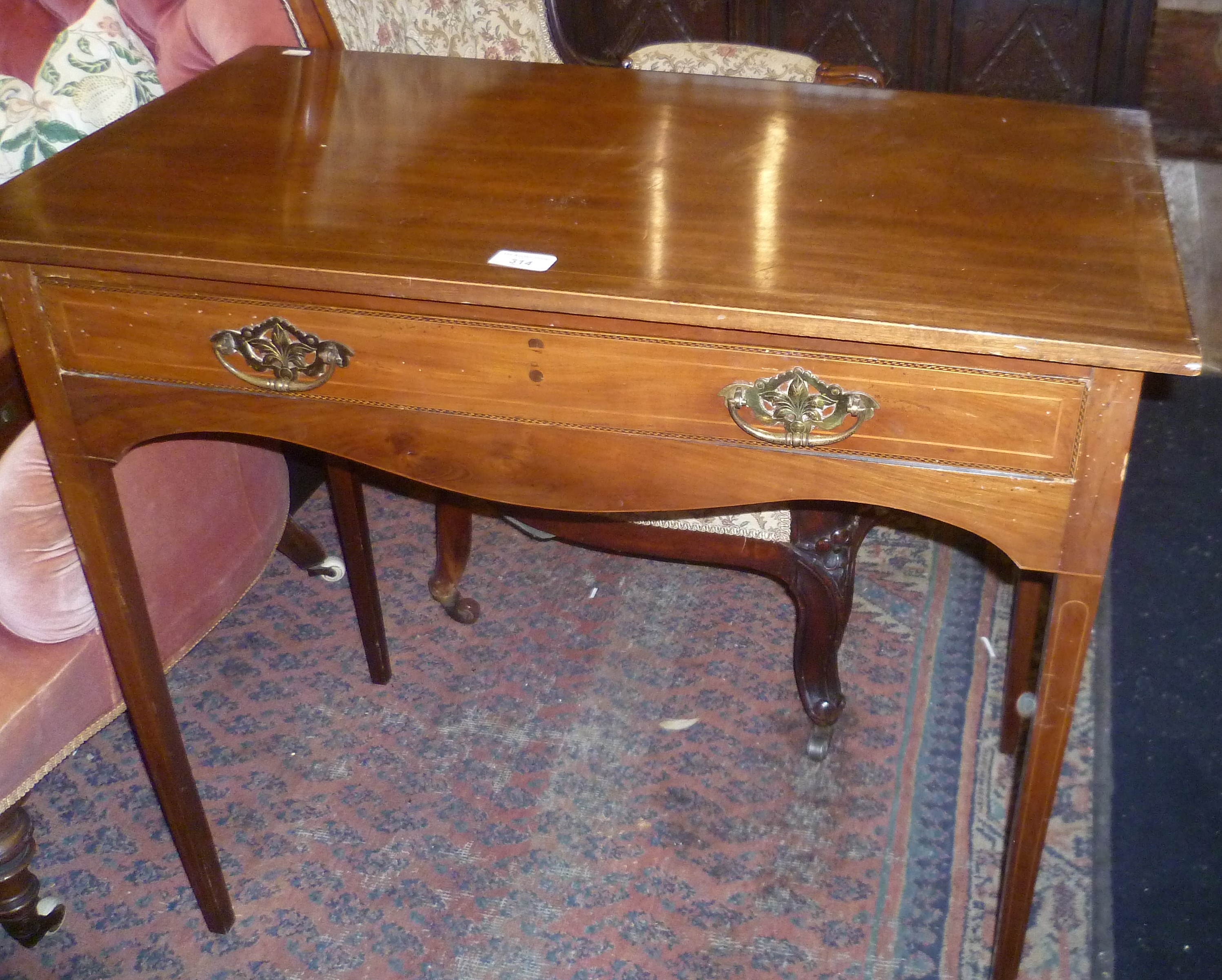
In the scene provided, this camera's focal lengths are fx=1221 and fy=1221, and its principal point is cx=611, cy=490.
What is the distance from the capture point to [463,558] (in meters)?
1.86

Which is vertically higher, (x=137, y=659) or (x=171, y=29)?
(x=171, y=29)

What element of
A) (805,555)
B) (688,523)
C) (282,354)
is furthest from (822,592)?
(282,354)

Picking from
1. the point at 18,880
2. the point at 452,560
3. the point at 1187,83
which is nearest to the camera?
the point at 18,880

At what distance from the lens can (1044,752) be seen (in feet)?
3.43

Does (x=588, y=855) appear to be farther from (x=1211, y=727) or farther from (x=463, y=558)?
(x=1211, y=727)

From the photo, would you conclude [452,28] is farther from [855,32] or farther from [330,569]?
[855,32]

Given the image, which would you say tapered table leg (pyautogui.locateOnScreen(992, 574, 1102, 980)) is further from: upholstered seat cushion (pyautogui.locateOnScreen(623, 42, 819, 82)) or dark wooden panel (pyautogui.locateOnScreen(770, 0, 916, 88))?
dark wooden panel (pyautogui.locateOnScreen(770, 0, 916, 88))

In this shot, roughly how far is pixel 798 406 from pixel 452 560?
1.00m

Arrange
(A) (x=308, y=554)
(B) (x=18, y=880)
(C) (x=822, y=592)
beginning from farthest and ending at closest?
(A) (x=308, y=554) → (C) (x=822, y=592) → (B) (x=18, y=880)

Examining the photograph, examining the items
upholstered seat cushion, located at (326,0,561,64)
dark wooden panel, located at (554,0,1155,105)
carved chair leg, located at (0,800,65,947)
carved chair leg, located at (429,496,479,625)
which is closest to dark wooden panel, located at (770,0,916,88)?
dark wooden panel, located at (554,0,1155,105)

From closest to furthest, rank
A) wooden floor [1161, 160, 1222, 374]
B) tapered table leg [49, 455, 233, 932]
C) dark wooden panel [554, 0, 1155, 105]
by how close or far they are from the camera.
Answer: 1. tapered table leg [49, 455, 233, 932]
2. wooden floor [1161, 160, 1222, 374]
3. dark wooden panel [554, 0, 1155, 105]

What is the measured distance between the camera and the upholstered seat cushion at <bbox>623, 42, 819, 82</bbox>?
6.69ft

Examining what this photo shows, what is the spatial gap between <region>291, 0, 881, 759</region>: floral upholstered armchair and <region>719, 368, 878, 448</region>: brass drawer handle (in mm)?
482

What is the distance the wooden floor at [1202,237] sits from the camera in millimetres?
2393
